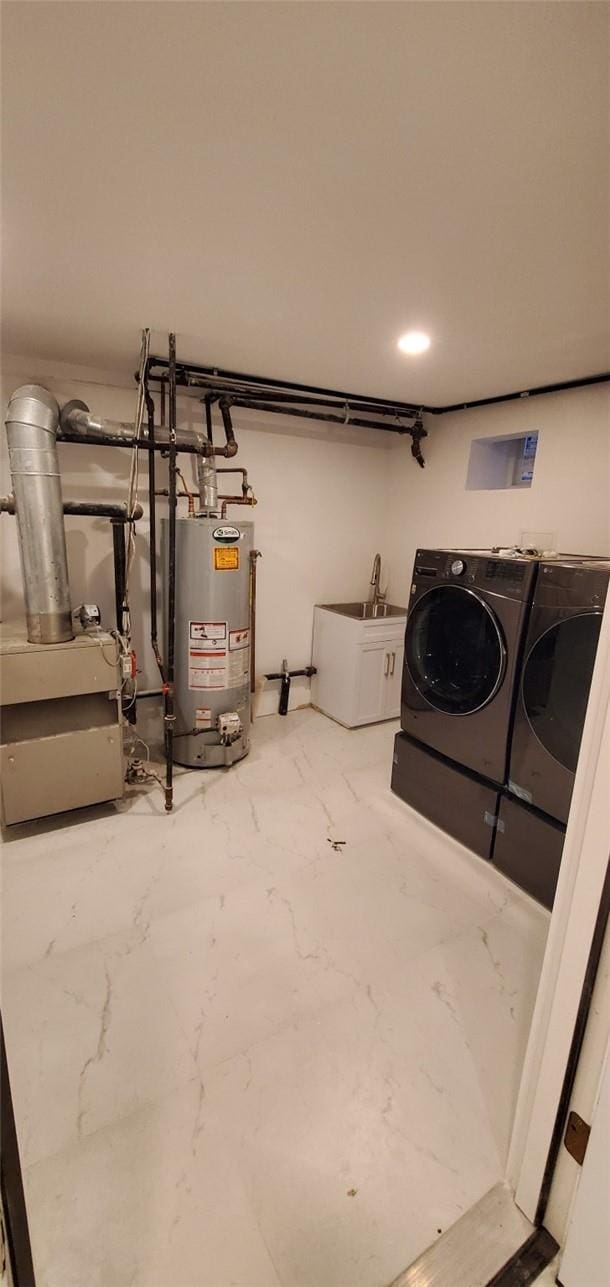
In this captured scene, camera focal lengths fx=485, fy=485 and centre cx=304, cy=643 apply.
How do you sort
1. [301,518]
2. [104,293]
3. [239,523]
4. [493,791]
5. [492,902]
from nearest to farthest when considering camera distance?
1. [104,293]
2. [492,902]
3. [493,791]
4. [239,523]
5. [301,518]

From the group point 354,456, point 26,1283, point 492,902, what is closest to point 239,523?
point 354,456

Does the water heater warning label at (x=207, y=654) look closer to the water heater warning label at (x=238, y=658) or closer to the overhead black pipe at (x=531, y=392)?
the water heater warning label at (x=238, y=658)

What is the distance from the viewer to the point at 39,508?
197 cm

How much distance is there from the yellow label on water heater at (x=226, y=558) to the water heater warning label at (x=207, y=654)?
29cm

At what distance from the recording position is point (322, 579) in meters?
3.54

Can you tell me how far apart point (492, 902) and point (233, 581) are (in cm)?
181

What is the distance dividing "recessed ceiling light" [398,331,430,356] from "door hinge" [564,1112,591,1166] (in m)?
2.30

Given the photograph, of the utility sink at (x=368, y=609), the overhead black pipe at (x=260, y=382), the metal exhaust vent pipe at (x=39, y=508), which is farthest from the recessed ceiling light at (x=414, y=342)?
the utility sink at (x=368, y=609)

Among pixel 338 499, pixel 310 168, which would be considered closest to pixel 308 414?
pixel 338 499

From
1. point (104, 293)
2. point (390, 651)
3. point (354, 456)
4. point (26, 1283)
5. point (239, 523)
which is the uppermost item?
point (104, 293)

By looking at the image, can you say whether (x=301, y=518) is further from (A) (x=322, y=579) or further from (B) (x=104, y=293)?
(B) (x=104, y=293)

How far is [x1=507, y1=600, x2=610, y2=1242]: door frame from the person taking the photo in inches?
29.8

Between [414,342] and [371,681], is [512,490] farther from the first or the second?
[371,681]

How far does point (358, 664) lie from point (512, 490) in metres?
1.39
